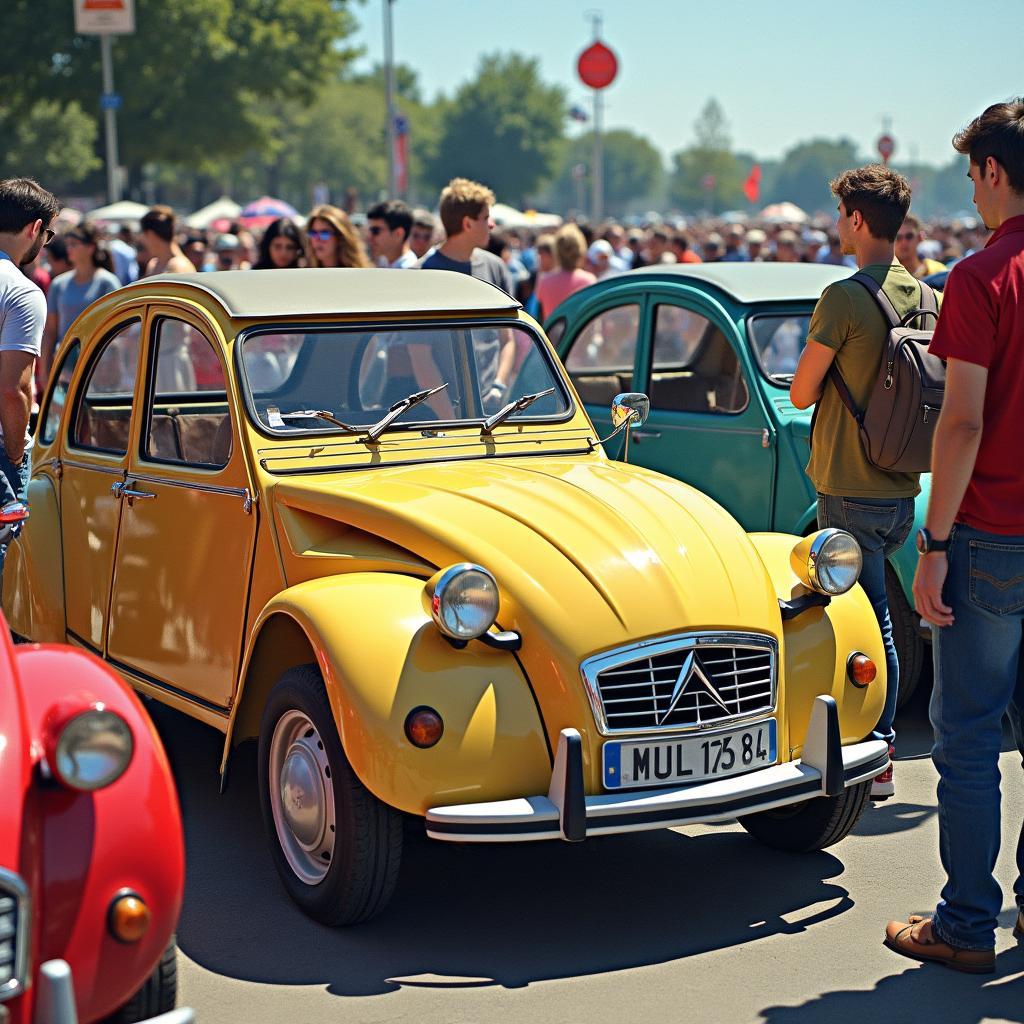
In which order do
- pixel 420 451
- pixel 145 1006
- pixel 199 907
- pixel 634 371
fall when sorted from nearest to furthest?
1. pixel 145 1006
2. pixel 199 907
3. pixel 420 451
4. pixel 634 371

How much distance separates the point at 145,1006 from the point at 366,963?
1068 millimetres

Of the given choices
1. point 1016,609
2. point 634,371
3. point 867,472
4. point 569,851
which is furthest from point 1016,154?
point 634,371

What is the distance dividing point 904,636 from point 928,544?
2.73 m

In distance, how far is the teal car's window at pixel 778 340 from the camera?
762cm

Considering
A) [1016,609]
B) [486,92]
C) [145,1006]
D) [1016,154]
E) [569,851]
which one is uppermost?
[486,92]

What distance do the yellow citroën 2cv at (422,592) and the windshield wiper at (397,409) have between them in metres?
0.01

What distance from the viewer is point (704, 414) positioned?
7.72 metres

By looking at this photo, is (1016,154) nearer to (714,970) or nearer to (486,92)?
(714,970)

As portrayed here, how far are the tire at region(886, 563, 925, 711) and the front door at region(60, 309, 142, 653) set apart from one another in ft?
10.6

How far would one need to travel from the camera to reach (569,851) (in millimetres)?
5168

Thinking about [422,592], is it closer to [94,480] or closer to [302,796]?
[302,796]

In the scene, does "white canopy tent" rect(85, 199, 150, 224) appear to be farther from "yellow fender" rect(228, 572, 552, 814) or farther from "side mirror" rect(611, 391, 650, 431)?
"yellow fender" rect(228, 572, 552, 814)

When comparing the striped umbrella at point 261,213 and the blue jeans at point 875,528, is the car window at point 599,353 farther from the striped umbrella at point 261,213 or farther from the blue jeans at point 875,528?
the striped umbrella at point 261,213

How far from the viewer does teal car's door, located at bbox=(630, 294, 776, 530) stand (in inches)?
290
